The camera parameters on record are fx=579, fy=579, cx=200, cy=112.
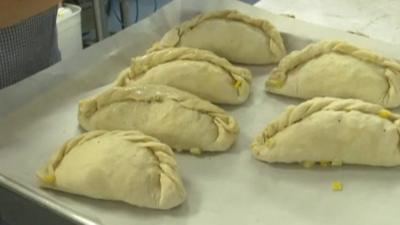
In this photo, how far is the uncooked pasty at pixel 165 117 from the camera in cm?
103

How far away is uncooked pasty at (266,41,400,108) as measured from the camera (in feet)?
3.72

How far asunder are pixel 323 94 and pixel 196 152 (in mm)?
304

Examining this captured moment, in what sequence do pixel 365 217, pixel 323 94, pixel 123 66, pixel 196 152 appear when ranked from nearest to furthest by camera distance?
pixel 365 217 → pixel 196 152 → pixel 323 94 → pixel 123 66

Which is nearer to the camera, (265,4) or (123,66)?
(123,66)

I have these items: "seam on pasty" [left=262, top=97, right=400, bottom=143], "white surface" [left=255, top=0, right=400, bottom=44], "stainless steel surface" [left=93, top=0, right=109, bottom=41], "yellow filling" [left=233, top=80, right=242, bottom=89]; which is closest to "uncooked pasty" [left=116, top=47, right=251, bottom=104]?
"yellow filling" [left=233, top=80, right=242, bottom=89]

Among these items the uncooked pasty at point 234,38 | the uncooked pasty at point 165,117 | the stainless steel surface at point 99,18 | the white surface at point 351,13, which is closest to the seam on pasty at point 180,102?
the uncooked pasty at point 165,117

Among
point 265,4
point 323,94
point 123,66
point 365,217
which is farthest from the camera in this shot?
point 265,4

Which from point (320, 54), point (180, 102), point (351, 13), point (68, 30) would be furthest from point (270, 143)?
point (68, 30)

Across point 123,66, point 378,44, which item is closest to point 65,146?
point 123,66

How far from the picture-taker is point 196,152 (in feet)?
3.39

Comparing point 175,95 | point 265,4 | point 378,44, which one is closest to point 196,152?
point 175,95

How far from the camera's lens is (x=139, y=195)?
0.90 m

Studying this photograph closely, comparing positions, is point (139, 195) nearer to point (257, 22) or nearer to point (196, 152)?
point (196, 152)

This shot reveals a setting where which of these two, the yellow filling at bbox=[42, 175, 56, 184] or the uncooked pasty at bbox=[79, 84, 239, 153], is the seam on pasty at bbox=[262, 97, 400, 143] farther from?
the yellow filling at bbox=[42, 175, 56, 184]
